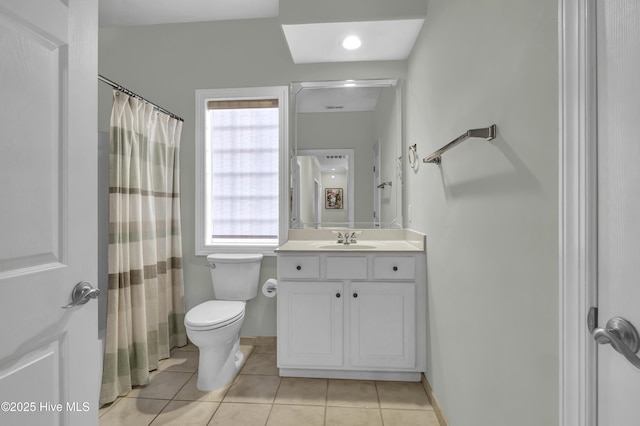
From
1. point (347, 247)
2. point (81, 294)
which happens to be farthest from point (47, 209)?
point (347, 247)

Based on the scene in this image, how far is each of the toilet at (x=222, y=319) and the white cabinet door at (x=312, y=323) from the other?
0.36 meters

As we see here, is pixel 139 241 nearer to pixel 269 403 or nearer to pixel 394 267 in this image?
pixel 269 403

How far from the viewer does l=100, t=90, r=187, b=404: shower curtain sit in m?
1.86

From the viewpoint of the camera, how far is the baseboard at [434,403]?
1579mm

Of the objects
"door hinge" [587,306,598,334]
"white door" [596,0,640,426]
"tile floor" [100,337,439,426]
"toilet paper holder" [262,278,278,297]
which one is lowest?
"tile floor" [100,337,439,426]

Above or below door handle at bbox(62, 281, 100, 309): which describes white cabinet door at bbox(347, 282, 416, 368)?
below

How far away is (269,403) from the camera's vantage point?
180cm

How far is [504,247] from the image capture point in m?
1.00

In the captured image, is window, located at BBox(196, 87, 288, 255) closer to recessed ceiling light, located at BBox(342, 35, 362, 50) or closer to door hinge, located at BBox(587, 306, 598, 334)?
recessed ceiling light, located at BBox(342, 35, 362, 50)

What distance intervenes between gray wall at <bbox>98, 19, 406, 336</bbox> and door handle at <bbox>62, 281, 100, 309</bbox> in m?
1.62

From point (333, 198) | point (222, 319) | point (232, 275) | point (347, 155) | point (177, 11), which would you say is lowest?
point (222, 319)

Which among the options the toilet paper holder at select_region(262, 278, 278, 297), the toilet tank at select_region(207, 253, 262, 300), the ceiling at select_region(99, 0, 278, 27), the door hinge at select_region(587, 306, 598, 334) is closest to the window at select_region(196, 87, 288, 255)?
the toilet tank at select_region(207, 253, 262, 300)

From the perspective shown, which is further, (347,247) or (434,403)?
(347,247)

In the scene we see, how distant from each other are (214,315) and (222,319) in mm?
85
